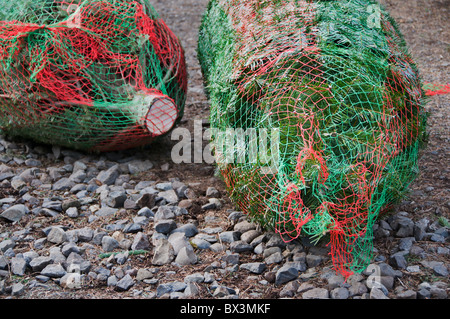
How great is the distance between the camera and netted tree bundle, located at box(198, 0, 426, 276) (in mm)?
2289

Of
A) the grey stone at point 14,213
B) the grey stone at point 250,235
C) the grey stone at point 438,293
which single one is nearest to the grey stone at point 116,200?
the grey stone at point 14,213

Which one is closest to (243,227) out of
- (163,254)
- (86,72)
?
(163,254)

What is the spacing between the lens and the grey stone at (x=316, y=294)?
7.42ft

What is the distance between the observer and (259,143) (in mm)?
2479

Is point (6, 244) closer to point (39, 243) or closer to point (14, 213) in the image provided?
point (39, 243)

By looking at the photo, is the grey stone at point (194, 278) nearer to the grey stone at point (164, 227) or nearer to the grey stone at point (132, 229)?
the grey stone at point (164, 227)

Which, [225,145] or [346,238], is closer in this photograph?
[346,238]

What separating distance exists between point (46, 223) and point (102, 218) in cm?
31

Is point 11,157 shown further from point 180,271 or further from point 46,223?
point 180,271

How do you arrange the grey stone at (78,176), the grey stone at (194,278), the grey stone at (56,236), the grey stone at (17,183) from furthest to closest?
1. the grey stone at (78,176)
2. the grey stone at (17,183)
3. the grey stone at (56,236)
4. the grey stone at (194,278)

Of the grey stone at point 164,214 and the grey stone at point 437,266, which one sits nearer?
the grey stone at point 437,266

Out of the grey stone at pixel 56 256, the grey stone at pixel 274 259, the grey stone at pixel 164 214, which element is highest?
the grey stone at pixel 164 214

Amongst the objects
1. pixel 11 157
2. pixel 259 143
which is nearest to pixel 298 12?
pixel 259 143

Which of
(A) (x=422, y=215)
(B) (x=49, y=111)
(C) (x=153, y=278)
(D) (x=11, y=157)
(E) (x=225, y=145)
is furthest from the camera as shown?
(D) (x=11, y=157)
